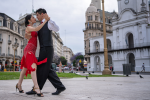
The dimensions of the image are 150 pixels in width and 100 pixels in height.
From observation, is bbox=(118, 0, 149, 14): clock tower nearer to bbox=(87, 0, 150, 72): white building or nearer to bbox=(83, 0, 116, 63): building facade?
bbox=(87, 0, 150, 72): white building

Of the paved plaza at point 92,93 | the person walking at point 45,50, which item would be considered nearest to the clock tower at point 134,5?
the paved plaza at point 92,93

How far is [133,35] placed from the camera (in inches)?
1459

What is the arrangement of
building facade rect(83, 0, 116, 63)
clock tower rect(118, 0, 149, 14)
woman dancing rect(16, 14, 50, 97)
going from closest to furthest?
woman dancing rect(16, 14, 50, 97)
clock tower rect(118, 0, 149, 14)
building facade rect(83, 0, 116, 63)

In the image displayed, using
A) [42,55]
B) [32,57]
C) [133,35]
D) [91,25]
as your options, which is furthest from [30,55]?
[91,25]

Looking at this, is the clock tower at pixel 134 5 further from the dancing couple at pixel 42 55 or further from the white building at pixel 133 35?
the dancing couple at pixel 42 55

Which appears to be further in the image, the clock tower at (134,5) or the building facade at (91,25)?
the building facade at (91,25)

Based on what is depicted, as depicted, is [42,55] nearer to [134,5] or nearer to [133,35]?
[133,35]

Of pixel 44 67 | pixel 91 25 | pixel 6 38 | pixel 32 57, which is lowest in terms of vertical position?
pixel 44 67

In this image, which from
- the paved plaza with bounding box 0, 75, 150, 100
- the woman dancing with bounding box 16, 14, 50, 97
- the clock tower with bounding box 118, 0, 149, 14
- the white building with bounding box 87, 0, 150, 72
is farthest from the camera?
the clock tower with bounding box 118, 0, 149, 14

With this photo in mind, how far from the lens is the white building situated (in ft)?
115

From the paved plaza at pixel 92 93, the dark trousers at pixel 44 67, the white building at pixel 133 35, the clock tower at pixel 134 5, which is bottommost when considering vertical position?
the paved plaza at pixel 92 93

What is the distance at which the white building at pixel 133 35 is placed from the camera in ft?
115

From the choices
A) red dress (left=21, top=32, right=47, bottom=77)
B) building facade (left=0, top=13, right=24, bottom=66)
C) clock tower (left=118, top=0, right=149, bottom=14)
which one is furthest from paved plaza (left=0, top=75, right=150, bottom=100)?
building facade (left=0, top=13, right=24, bottom=66)

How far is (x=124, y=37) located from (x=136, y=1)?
879cm
